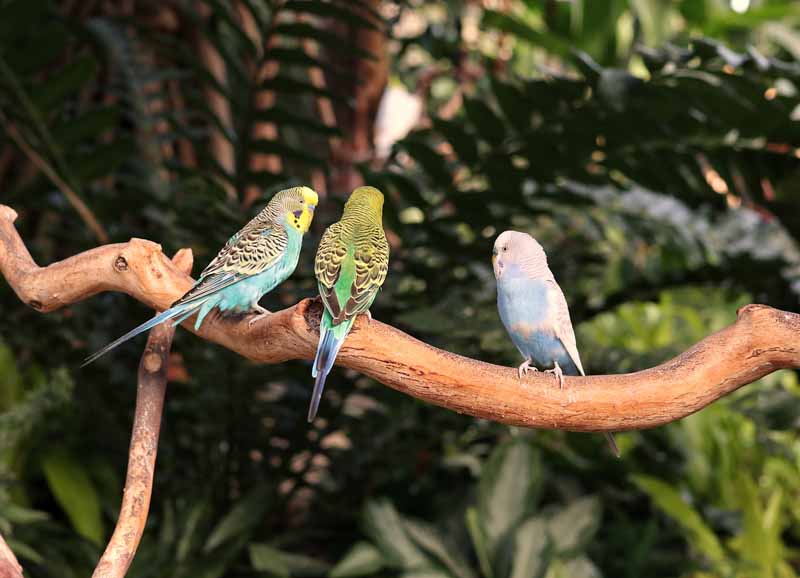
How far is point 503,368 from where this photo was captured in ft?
1.95

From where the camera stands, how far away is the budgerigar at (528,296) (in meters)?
0.56

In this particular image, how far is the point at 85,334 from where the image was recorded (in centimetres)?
138

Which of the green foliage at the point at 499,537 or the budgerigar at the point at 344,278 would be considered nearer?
the budgerigar at the point at 344,278

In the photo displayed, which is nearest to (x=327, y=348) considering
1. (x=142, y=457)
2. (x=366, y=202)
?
(x=366, y=202)

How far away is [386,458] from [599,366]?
0.39 meters

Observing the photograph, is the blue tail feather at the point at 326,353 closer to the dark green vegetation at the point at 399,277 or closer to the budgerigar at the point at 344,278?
the budgerigar at the point at 344,278

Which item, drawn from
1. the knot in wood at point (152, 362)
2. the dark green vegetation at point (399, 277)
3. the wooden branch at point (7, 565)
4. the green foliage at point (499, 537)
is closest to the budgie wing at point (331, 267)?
the knot in wood at point (152, 362)

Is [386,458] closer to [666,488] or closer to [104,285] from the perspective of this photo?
[666,488]

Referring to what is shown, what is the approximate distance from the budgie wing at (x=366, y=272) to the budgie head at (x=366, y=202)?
0.07 feet

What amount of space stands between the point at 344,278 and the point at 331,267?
0.01 m

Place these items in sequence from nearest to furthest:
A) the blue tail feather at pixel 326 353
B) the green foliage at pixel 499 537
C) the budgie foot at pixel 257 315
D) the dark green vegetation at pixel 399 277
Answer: the blue tail feather at pixel 326 353 → the budgie foot at pixel 257 315 → the dark green vegetation at pixel 399 277 → the green foliage at pixel 499 537

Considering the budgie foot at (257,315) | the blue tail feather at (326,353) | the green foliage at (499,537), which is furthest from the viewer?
the green foliage at (499,537)

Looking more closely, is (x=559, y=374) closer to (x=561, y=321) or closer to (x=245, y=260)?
(x=561, y=321)

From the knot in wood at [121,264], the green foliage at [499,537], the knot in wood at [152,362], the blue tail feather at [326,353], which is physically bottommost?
the green foliage at [499,537]
